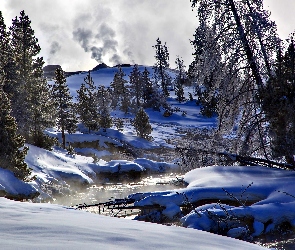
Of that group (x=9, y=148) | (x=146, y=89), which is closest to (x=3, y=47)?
(x=9, y=148)

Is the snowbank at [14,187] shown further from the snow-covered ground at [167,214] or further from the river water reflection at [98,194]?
the river water reflection at [98,194]

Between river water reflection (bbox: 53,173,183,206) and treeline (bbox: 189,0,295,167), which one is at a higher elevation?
treeline (bbox: 189,0,295,167)

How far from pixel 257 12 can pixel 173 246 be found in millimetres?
9788

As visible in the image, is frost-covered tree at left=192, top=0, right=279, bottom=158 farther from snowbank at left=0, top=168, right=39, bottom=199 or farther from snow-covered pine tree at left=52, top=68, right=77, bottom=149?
snow-covered pine tree at left=52, top=68, right=77, bottom=149

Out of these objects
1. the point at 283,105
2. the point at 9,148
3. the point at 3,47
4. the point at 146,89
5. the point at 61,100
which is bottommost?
the point at 9,148

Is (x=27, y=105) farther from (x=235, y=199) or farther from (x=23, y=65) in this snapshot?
(x=235, y=199)

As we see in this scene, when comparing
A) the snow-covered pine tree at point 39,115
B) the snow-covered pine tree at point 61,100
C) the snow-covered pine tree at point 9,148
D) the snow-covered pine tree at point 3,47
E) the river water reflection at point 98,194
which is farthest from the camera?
the snow-covered pine tree at point 61,100

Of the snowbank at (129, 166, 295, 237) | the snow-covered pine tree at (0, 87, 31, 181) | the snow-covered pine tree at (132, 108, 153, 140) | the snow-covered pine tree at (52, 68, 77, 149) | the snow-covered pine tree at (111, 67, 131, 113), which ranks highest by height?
the snow-covered pine tree at (111, 67, 131, 113)

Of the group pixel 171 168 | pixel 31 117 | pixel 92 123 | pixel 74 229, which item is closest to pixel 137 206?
pixel 74 229

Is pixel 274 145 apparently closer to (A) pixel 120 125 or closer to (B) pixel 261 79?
(B) pixel 261 79

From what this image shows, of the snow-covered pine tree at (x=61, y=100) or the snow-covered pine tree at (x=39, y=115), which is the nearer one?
the snow-covered pine tree at (x=39, y=115)

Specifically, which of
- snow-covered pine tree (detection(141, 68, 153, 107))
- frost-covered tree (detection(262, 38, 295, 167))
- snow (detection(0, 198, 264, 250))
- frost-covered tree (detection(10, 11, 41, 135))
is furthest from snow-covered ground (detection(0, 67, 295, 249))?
snow-covered pine tree (detection(141, 68, 153, 107))

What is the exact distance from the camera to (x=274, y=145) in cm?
1032

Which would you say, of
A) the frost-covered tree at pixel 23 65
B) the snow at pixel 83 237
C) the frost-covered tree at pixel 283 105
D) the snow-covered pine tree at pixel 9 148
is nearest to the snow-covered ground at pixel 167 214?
the snow at pixel 83 237
